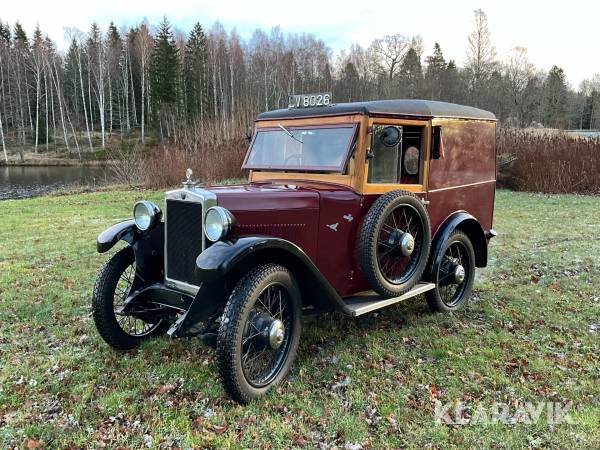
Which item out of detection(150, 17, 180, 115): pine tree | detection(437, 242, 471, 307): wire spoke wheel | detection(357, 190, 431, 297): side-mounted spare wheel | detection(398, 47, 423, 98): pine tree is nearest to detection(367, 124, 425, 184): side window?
detection(357, 190, 431, 297): side-mounted spare wheel

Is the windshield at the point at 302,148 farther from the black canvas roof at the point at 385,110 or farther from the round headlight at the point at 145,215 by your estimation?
the round headlight at the point at 145,215

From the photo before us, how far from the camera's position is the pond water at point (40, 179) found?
888 inches

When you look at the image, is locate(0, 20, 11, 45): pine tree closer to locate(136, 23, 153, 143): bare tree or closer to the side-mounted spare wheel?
locate(136, 23, 153, 143): bare tree

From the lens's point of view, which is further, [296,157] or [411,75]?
[411,75]

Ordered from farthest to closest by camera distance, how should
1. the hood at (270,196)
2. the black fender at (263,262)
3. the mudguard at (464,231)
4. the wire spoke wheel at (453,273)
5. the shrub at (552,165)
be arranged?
the shrub at (552,165) < the wire spoke wheel at (453,273) < the mudguard at (464,231) < the hood at (270,196) < the black fender at (263,262)

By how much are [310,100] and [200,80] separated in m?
44.3

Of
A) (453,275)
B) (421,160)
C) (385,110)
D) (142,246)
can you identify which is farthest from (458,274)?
(142,246)

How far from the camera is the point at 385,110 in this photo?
15.2 ft

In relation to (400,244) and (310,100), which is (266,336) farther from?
(310,100)

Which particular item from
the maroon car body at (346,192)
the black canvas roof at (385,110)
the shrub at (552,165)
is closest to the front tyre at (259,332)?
the maroon car body at (346,192)

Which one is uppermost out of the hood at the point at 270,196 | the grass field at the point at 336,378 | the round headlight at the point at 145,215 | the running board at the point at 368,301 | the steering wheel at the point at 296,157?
the steering wheel at the point at 296,157

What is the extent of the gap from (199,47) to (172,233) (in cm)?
4718

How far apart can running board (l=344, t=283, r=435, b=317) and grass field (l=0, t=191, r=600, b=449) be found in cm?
46

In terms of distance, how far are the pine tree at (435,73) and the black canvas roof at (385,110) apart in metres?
35.4
